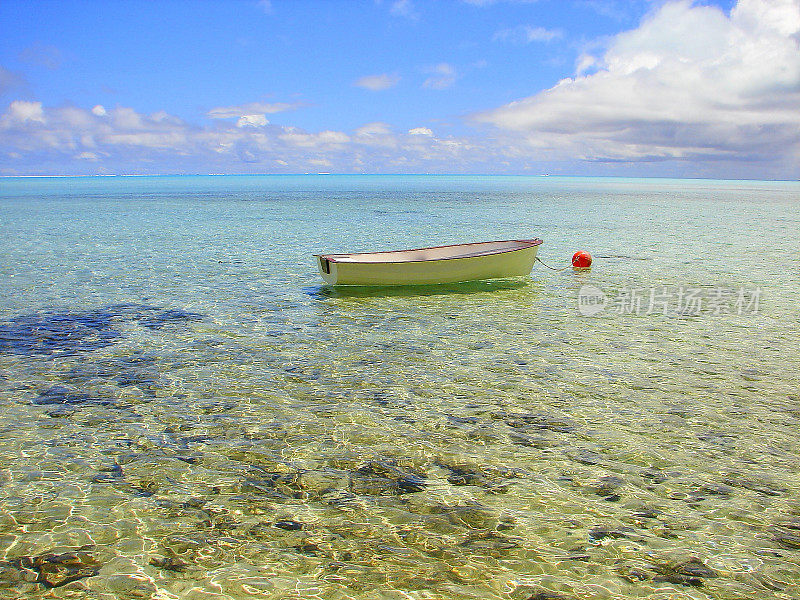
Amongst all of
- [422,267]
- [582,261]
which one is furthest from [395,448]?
[582,261]

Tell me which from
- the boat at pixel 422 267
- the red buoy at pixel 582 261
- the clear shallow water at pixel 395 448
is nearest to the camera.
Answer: the clear shallow water at pixel 395 448

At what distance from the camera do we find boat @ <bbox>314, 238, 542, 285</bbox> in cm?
1633

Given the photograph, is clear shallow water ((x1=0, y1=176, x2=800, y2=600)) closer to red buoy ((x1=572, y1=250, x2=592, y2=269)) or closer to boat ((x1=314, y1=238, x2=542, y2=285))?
boat ((x1=314, y1=238, x2=542, y2=285))

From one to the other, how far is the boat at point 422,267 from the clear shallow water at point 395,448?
0.92m

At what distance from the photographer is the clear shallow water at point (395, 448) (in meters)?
5.11

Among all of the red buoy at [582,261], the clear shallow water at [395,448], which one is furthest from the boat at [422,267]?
the red buoy at [582,261]

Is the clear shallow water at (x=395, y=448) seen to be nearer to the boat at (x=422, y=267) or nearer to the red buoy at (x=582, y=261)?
the boat at (x=422, y=267)

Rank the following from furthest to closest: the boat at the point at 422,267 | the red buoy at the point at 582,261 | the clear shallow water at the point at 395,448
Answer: the red buoy at the point at 582,261, the boat at the point at 422,267, the clear shallow water at the point at 395,448

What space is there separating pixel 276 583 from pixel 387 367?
581 centimetres

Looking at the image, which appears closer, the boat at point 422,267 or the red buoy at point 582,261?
the boat at point 422,267

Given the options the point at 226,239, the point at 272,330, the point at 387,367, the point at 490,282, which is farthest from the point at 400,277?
the point at 226,239

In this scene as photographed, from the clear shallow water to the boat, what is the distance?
3.01 feet

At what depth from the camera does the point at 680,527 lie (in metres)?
5.66

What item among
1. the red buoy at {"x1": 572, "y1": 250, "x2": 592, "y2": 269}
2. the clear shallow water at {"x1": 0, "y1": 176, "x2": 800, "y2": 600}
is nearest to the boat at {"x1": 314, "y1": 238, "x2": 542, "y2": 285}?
the clear shallow water at {"x1": 0, "y1": 176, "x2": 800, "y2": 600}
